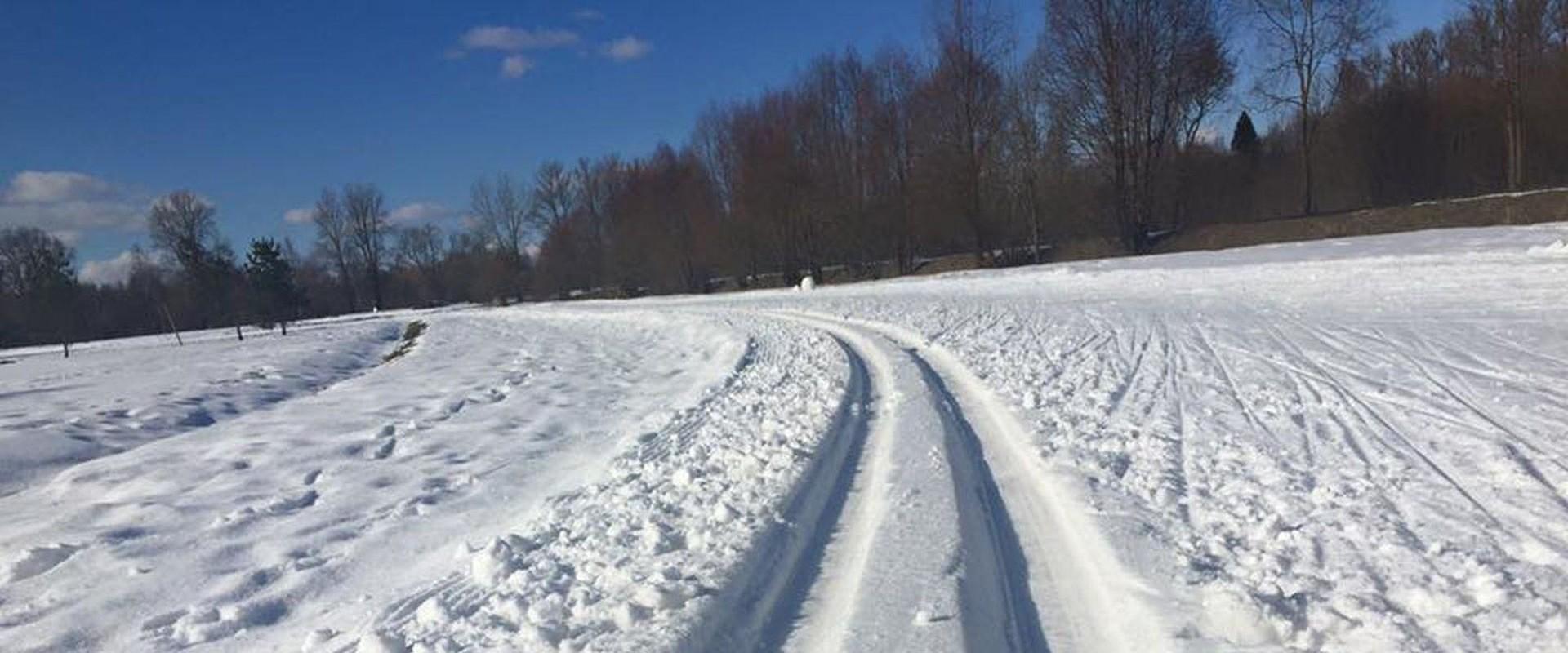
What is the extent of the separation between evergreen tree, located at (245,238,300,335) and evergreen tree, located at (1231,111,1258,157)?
7557 cm

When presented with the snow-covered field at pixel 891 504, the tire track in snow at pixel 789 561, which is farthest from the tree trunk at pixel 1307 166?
the tire track in snow at pixel 789 561

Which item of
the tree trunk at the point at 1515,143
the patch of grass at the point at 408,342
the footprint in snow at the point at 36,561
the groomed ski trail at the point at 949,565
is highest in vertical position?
the tree trunk at the point at 1515,143

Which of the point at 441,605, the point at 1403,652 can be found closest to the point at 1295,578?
the point at 1403,652

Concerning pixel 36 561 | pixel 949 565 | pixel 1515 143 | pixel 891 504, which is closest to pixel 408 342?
pixel 36 561

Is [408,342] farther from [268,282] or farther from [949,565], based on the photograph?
[268,282]

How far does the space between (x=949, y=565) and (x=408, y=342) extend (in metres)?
30.5

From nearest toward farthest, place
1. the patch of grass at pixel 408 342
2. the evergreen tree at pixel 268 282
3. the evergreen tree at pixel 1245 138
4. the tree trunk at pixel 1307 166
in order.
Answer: the patch of grass at pixel 408 342, the tree trunk at pixel 1307 166, the evergreen tree at pixel 1245 138, the evergreen tree at pixel 268 282

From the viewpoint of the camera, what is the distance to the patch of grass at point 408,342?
25594mm

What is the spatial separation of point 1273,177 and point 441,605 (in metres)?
51.6

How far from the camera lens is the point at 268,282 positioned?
76750 mm

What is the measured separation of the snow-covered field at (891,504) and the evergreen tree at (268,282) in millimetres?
73435

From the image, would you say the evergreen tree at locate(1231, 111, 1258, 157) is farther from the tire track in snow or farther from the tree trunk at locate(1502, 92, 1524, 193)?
the tire track in snow

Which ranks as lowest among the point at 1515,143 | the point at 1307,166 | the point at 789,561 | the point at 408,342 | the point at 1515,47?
the point at 789,561

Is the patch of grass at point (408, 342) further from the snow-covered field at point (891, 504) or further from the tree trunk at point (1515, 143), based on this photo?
the tree trunk at point (1515, 143)
